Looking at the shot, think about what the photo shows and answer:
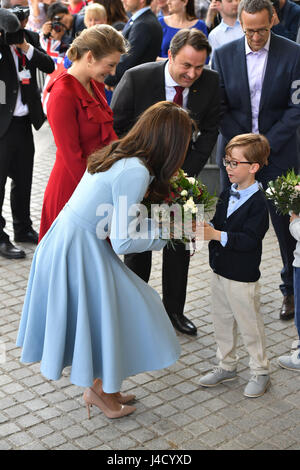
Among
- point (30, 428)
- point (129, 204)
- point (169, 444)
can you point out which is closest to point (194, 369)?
point (169, 444)

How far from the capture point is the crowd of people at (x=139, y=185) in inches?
150

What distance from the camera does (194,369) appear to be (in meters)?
4.81

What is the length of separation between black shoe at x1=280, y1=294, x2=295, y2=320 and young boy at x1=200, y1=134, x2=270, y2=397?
38.7 inches

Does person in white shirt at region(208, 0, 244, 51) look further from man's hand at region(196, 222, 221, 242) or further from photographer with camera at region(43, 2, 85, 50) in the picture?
man's hand at region(196, 222, 221, 242)

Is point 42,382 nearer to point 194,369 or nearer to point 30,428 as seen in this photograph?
point 30,428

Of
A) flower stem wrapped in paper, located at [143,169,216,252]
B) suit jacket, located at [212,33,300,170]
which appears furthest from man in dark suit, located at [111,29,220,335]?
flower stem wrapped in paper, located at [143,169,216,252]

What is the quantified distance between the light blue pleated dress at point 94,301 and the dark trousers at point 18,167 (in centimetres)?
286

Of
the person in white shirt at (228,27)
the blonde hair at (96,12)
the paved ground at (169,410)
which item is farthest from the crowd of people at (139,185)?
the person in white shirt at (228,27)

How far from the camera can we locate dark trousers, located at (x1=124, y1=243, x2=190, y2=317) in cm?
516

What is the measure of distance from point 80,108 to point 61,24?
14.8 ft

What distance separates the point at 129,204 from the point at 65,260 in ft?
1.72

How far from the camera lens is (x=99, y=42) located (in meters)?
4.55

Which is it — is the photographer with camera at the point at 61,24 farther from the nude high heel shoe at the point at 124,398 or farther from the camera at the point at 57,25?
the nude high heel shoe at the point at 124,398

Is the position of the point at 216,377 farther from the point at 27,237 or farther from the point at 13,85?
the point at 13,85
